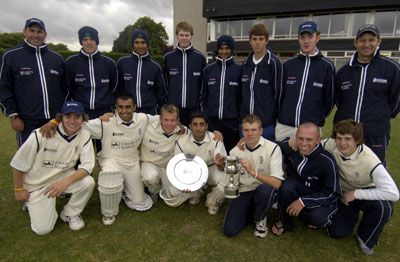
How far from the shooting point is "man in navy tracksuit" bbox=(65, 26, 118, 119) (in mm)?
3666

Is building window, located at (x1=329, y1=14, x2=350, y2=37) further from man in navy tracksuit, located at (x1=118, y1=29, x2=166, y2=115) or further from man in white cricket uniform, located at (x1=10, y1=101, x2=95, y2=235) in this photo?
man in white cricket uniform, located at (x1=10, y1=101, x2=95, y2=235)

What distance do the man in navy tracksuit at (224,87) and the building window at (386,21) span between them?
2237 cm

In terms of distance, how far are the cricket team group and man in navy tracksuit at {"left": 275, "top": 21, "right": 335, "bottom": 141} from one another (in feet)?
0.04

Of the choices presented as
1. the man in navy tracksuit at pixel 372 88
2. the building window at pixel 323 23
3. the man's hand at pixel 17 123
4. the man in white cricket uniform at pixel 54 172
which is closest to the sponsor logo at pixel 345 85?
the man in navy tracksuit at pixel 372 88

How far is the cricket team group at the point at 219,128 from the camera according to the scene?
276 cm

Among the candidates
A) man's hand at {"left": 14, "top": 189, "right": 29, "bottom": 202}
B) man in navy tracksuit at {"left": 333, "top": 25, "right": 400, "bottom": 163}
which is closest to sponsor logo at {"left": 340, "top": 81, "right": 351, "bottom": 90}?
man in navy tracksuit at {"left": 333, "top": 25, "right": 400, "bottom": 163}

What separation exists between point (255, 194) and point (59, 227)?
2211mm

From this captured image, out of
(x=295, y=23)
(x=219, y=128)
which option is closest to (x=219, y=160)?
(x=219, y=128)

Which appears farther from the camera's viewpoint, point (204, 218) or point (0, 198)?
point (0, 198)

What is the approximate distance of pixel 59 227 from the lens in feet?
9.77

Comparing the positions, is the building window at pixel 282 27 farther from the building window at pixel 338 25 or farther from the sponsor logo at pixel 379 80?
the sponsor logo at pixel 379 80

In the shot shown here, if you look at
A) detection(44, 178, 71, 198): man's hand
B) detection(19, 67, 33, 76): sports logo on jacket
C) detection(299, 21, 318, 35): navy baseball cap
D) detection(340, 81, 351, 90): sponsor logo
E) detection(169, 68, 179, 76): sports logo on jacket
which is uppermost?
detection(299, 21, 318, 35): navy baseball cap

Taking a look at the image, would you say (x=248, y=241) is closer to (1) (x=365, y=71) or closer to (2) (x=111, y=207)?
(2) (x=111, y=207)

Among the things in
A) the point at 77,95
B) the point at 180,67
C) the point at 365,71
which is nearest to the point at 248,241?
the point at 365,71
